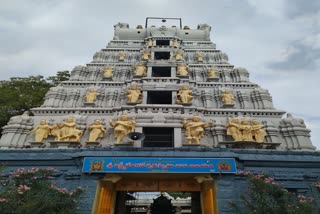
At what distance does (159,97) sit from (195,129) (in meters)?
4.72

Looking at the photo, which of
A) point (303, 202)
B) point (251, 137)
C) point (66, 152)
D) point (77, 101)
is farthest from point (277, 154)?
point (77, 101)

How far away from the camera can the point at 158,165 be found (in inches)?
324

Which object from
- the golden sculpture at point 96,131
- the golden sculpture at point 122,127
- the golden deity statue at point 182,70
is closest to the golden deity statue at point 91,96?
the golden sculpture at point 96,131

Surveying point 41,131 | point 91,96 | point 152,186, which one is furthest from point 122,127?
point 41,131

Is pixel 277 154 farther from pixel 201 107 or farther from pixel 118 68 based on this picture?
pixel 118 68

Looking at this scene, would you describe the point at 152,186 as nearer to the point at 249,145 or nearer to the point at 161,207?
the point at 161,207

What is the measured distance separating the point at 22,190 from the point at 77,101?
9.10 metres

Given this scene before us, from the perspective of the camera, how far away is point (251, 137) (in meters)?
11.4

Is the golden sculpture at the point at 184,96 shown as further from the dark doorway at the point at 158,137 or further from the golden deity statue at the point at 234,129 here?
the golden deity statue at the point at 234,129

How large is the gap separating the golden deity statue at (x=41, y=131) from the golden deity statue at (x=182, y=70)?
9.54m

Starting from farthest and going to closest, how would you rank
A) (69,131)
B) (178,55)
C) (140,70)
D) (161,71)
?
(178,55)
(161,71)
(140,70)
(69,131)

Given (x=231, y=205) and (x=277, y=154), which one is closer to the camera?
(x=231, y=205)

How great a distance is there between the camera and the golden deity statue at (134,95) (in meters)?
13.6

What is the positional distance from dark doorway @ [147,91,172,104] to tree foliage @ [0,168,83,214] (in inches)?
349
